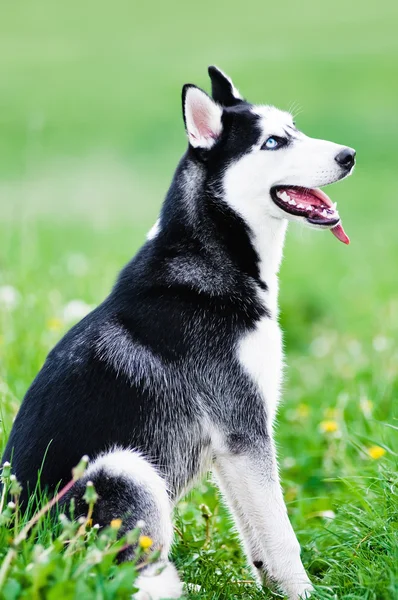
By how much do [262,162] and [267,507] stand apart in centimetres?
145

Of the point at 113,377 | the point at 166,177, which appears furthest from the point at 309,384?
the point at 166,177

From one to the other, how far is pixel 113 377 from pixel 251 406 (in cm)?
57

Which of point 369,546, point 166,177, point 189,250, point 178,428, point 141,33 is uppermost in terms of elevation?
point 141,33

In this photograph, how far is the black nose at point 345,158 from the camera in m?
3.53

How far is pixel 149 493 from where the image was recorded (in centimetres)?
304

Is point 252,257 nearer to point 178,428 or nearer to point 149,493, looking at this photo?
point 178,428

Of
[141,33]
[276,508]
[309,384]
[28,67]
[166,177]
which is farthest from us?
[141,33]

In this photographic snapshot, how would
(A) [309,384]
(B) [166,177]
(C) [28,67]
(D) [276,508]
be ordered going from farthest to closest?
(C) [28,67] < (B) [166,177] < (A) [309,384] < (D) [276,508]

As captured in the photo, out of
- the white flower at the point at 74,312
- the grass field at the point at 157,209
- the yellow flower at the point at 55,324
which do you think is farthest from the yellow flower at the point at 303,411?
the yellow flower at the point at 55,324

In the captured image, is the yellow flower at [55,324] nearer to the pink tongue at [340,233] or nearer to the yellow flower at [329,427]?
the yellow flower at [329,427]

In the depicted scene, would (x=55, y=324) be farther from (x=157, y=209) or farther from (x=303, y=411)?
(x=157, y=209)

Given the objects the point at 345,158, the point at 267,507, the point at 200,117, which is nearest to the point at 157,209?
the point at 200,117

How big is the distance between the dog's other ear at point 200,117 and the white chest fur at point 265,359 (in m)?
0.84

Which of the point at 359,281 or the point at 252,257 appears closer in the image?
the point at 252,257
